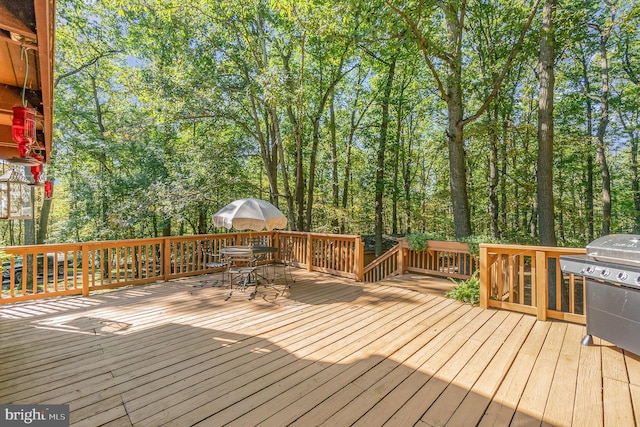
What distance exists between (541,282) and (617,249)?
1.10 metres

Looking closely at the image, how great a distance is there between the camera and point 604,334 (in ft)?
8.57

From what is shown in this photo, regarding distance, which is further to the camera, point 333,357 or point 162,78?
point 162,78

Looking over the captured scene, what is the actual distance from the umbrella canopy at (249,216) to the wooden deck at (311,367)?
1369 mm

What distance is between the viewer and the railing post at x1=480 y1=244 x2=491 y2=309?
12.7ft

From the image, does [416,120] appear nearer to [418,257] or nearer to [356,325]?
[418,257]

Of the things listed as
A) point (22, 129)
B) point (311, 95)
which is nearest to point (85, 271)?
point (22, 129)

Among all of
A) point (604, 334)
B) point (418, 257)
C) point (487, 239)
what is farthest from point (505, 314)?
point (418, 257)

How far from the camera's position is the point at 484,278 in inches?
156

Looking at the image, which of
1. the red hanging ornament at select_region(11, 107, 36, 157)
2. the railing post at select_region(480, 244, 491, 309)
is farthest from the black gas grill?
the red hanging ornament at select_region(11, 107, 36, 157)

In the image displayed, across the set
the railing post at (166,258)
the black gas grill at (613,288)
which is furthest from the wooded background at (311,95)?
the black gas grill at (613,288)

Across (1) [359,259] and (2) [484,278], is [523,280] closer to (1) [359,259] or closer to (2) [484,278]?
(2) [484,278]

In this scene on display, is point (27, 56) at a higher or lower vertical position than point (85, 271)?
higher

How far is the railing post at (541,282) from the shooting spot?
11.1 feet

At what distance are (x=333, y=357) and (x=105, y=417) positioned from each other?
1762 mm
